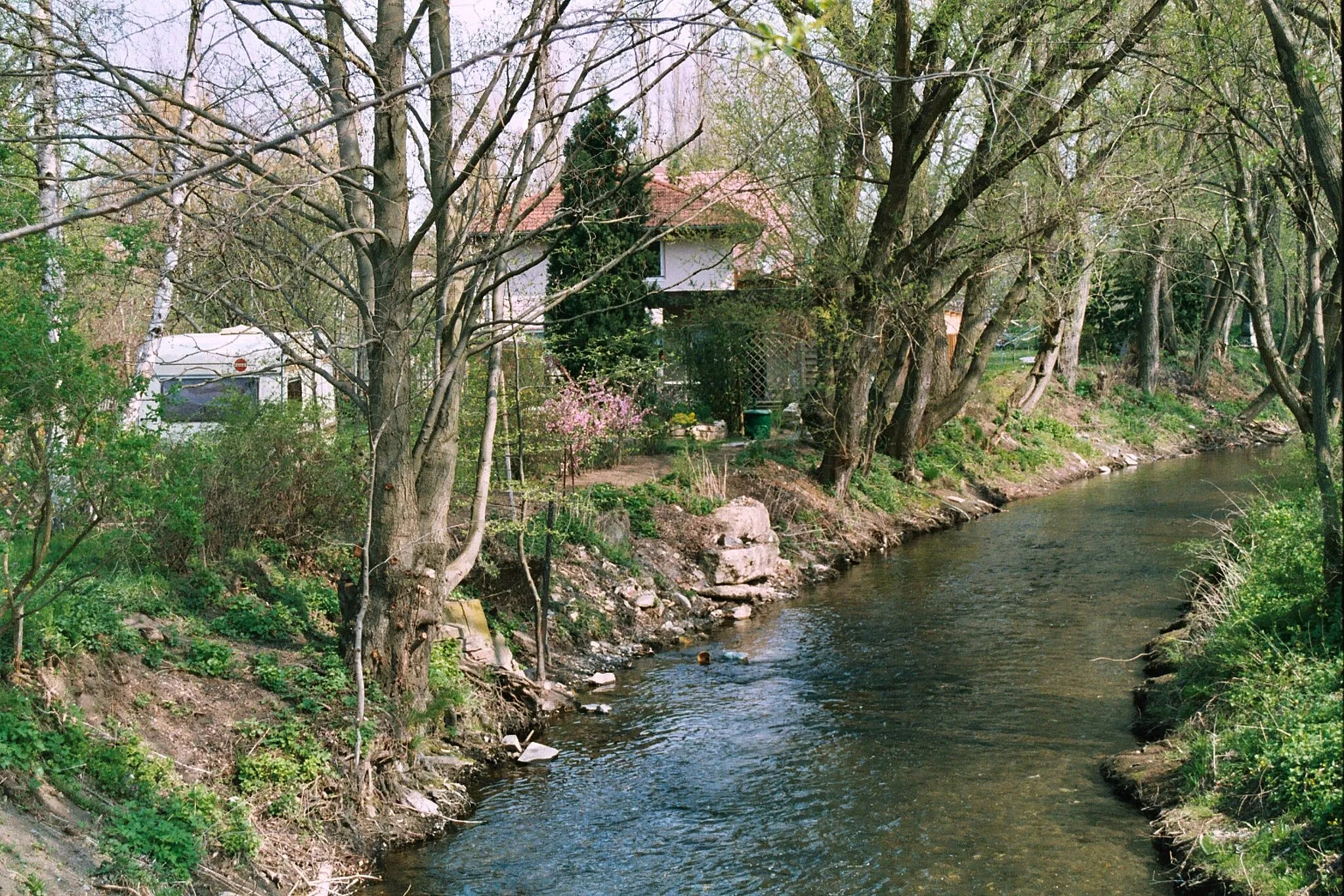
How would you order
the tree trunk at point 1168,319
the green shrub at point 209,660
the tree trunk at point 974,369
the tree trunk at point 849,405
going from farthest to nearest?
the tree trunk at point 1168,319
the tree trunk at point 974,369
the tree trunk at point 849,405
the green shrub at point 209,660

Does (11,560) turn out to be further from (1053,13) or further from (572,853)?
(1053,13)

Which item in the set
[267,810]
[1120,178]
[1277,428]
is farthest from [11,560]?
[1277,428]

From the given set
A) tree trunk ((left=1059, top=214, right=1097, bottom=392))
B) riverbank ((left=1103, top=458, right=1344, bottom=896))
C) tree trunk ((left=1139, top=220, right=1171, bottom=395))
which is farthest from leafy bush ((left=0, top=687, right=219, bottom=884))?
tree trunk ((left=1139, top=220, right=1171, bottom=395))

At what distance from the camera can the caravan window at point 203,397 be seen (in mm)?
7367

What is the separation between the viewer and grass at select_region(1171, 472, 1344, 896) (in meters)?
6.23

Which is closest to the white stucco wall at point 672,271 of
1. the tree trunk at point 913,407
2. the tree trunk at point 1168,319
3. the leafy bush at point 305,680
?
the leafy bush at point 305,680

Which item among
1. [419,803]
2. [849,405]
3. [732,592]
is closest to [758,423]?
[849,405]

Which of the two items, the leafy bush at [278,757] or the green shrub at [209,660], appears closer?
the leafy bush at [278,757]

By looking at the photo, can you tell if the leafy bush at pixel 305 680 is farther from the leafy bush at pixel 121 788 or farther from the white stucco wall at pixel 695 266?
the white stucco wall at pixel 695 266

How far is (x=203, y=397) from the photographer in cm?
1817

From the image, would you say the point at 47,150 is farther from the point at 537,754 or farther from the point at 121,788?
the point at 537,754

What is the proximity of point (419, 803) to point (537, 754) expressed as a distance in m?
1.40

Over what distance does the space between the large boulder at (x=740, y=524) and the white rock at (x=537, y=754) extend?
6.15m

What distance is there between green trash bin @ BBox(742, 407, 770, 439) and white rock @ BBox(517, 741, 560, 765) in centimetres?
1241
